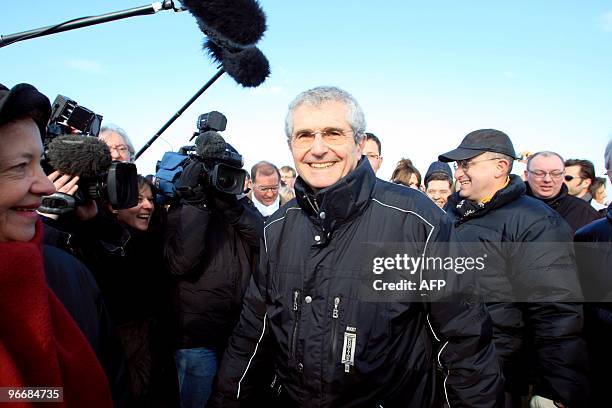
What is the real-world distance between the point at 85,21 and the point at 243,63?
83 cm

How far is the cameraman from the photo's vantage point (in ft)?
9.46

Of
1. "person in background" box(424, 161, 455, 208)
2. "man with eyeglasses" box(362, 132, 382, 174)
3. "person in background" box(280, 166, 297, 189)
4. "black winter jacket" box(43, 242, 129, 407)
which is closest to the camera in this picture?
"black winter jacket" box(43, 242, 129, 407)

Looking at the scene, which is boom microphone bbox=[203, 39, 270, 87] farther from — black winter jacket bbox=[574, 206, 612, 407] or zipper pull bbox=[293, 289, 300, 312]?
black winter jacket bbox=[574, 206, 612, 407]

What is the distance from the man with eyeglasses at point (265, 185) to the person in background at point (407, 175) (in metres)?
1.80

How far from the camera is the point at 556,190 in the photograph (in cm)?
468

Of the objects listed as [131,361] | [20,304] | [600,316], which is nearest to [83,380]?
[20,304]

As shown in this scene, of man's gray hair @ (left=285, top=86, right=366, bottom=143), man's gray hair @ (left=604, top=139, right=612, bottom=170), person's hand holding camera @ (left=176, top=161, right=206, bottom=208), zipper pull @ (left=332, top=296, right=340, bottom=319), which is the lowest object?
zipper pull @ (left=332, top=296, right=340, bottom=319)

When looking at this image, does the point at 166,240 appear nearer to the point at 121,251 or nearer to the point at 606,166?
the point at 121,251

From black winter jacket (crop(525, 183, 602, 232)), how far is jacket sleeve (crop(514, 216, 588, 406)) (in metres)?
2.25

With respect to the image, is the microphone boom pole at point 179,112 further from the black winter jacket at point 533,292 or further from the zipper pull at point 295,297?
the black winter jacket at point 533,292

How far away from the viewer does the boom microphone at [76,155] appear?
188 cm

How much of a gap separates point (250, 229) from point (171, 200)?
1.81ft

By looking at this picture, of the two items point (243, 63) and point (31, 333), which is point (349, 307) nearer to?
point (31, 333)

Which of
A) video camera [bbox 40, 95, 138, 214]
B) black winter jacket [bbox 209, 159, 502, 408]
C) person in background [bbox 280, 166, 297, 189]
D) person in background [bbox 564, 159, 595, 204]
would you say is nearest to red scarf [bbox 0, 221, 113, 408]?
video camera [bbox 40, 95, 138, 214]
